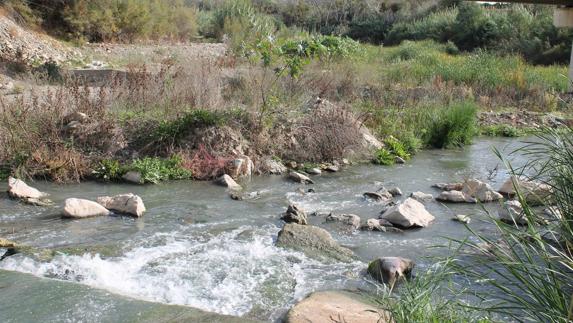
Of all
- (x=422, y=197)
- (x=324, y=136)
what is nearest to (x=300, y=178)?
(x=324, y=136)

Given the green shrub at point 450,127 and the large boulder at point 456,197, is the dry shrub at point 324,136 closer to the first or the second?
the green shrub at point 450,127

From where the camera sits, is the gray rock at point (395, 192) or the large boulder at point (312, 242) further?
the gray rock at point (395, 192)

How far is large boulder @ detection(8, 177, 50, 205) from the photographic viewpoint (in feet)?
28.1

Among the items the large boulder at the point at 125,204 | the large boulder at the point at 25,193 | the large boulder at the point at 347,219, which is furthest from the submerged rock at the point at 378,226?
the large boulder at the point at 25,193

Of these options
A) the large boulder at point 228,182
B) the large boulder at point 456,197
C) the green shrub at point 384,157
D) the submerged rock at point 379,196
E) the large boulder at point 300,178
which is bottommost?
the green shrub at point 384,157

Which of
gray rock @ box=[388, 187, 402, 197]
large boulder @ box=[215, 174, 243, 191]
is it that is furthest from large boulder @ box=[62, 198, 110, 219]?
gray rock @ box=[388, 187, 402, 197]

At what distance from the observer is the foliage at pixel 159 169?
32.8 ft

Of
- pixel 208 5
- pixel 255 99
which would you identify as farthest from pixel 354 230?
pixel 208 5

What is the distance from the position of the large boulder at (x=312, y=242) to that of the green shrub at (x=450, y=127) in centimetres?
742

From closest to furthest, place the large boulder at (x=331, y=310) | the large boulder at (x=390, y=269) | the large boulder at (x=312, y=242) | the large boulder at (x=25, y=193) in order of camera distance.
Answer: the large boulder at (x=331, y=310) < the large boulder at (x=390, y=269) < the large boulder at (x=312, y=242) < the large boulder at (x=25, y=193)

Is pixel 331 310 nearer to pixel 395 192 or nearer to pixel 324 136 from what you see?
pixel 395 192

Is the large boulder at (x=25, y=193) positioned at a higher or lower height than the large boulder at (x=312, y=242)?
lower

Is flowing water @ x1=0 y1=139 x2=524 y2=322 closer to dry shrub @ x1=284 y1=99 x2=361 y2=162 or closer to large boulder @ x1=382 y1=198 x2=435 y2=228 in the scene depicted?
large boulder @ x1=382 y1=198 x2=435 y2=228

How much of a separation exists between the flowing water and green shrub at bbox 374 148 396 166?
193 cm
